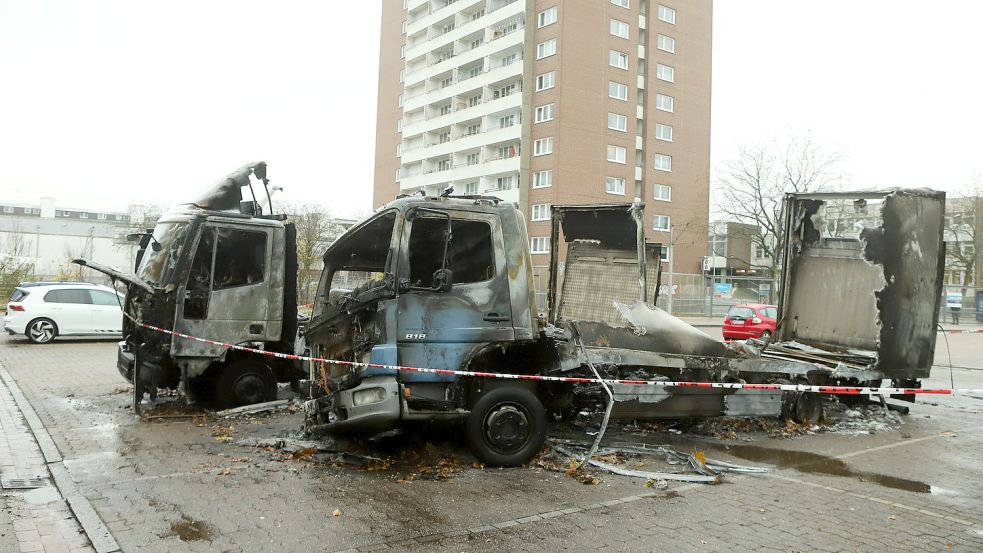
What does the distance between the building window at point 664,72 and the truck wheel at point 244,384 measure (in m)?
51.8

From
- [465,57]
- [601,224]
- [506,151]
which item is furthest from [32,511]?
[465,57]

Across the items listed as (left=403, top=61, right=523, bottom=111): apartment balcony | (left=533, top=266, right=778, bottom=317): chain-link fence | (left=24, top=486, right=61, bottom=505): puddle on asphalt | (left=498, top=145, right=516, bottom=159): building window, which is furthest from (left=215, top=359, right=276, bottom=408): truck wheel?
(left=403, top=61, right=523, bottom=111): apartment balcony

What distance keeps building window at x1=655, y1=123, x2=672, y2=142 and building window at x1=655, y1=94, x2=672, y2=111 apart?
1447mm

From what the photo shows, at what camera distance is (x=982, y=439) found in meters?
8.15

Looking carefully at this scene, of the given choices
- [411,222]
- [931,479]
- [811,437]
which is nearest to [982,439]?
[811,437]

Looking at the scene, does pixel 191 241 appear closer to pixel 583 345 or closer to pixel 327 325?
pixel 327 325

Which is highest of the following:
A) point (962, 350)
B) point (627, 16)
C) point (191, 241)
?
point (627, 16)

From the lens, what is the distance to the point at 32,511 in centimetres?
484

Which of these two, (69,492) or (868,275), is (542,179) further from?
(69,492)

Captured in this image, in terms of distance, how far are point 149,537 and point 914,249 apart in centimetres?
866

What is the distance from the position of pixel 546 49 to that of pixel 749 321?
3594 centimetres

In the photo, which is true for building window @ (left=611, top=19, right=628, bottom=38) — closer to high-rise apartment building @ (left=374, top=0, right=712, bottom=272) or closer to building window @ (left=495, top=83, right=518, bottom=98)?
high-rise apartment building @ (left=374, top=0, right=712, bottom=272)

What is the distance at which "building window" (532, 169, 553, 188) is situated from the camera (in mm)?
50694

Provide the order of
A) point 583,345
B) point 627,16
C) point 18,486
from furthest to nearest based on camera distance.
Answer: point 627,16 < point 583,345 < point 18,486
